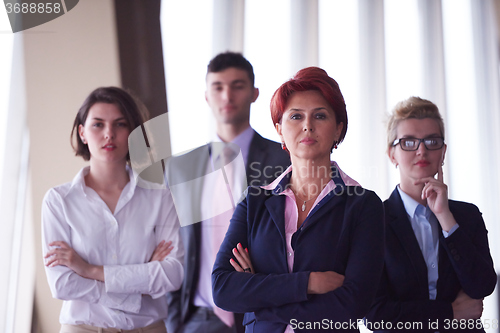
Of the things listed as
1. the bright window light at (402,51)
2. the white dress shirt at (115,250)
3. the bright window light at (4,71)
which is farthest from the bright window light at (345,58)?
the bright window light at (4,71)

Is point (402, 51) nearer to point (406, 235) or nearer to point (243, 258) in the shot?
point (406, 235)

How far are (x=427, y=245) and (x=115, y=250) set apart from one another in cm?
156

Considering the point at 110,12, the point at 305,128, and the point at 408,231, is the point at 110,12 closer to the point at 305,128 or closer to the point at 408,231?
the point at 305,128

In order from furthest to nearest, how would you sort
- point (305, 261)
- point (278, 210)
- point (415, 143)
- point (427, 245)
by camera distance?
1. point (415, 143)
2. point (427, 245)
3. point (278, 210)
4. point (305, 261)

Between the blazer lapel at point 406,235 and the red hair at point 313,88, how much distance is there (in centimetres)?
56

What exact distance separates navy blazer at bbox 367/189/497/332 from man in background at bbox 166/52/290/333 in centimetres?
70

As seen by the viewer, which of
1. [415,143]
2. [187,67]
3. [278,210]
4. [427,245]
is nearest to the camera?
[278,210]

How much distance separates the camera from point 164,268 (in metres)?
2.28

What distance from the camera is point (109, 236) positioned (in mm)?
2340

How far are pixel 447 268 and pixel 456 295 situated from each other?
0.44ft

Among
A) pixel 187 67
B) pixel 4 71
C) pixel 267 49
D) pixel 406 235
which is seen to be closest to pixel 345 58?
pixel 267 49

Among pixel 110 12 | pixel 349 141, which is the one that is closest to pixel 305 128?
pixel 349 141

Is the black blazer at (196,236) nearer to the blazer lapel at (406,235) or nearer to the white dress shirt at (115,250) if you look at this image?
the white dress shirt at (115,250)

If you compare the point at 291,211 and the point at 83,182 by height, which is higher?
the point at 83,182
